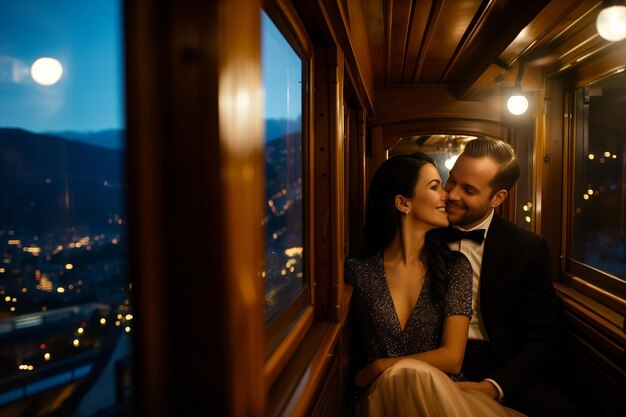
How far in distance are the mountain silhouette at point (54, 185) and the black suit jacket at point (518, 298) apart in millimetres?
2480

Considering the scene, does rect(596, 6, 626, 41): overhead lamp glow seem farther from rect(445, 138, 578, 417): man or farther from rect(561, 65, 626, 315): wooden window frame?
rect(445, 138, 578, 417): man

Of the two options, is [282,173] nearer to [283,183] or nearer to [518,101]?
[283,183]

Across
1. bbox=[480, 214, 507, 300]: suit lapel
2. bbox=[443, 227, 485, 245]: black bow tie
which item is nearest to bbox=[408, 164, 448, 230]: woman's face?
bbox=[443, 227, 485, 245]: black bow tie

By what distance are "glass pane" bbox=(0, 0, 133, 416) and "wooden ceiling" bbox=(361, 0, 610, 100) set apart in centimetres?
213

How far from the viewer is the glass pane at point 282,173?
1518 mm

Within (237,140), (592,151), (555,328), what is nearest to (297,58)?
(237,140)

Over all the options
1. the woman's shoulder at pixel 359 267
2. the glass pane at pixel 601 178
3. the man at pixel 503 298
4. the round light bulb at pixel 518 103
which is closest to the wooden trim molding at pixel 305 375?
the woman's shoulder at pixel 359 267

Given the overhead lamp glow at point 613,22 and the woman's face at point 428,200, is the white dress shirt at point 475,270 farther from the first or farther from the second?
the overhead lamp glow at point 613,22

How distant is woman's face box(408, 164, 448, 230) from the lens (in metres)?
2.52

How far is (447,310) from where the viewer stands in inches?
91.8

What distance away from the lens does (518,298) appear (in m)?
2.72

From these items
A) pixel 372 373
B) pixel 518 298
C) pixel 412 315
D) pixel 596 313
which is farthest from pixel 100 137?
pixel 596 313

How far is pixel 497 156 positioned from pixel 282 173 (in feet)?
6.09

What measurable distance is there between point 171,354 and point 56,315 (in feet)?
1.21
